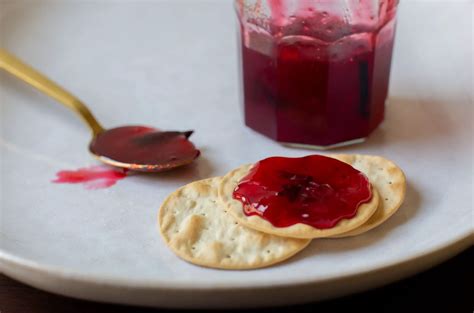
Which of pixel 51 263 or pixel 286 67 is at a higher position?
pixel 286 67

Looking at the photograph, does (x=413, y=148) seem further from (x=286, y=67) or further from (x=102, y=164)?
(x=102, y=164)

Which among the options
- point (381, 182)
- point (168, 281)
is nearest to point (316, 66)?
point (381, 182)

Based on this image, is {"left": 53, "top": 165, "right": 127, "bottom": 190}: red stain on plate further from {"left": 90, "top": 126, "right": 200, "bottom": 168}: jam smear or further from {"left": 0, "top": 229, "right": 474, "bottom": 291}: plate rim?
{"left": 0, "top": 229, "right": 474, "bottom": 291}: plate rim

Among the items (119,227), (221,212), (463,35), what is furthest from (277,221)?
(463,35)

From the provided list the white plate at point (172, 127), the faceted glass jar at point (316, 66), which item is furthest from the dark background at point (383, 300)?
the faceted glass jar at point (316, 66)

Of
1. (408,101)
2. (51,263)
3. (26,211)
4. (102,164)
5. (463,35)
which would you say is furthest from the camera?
(463,35)

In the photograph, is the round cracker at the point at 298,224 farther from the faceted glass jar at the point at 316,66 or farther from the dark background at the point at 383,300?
the faceted glass jar at the point at 316,66
